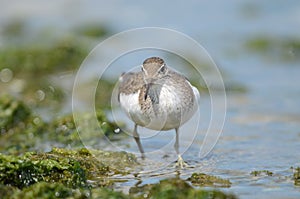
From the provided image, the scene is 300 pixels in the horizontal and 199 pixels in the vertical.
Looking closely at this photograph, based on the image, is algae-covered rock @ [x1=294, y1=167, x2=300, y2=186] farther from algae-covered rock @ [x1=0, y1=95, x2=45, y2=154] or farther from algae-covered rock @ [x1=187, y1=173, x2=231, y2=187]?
algae-covered rock @ [x1=0, y1=95, x2=45, y2=154]

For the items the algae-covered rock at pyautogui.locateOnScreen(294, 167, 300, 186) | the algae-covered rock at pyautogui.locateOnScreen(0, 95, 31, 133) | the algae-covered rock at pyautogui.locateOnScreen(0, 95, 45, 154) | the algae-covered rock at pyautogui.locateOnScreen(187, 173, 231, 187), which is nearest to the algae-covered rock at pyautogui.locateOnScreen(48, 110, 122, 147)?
the algae-covered rock at pyautogui.locateOnScreen(0, 95, 45, 154)

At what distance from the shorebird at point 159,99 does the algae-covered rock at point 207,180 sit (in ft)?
2.72

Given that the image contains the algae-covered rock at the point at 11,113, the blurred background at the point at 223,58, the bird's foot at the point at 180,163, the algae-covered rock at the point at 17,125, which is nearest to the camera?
the bird's foot at the point at 180,163

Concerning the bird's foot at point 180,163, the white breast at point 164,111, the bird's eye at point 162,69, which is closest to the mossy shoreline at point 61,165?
the bird's foot at point 180,163

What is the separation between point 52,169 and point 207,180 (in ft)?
5.62

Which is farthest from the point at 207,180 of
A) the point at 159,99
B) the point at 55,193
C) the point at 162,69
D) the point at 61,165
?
the point at 55,193

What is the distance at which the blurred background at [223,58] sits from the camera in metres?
8.52

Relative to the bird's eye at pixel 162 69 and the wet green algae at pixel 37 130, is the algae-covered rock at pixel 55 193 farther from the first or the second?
the wet green algae at pixel 37 130

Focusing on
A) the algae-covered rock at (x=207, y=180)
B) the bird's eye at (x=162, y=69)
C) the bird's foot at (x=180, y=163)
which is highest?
the bird's eye at (x=162, y=69)

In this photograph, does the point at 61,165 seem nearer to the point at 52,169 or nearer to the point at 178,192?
the point at 52,169

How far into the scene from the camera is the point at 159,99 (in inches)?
292

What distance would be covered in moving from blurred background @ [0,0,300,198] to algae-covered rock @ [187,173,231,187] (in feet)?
0.48

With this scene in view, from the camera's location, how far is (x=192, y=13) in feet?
61.5

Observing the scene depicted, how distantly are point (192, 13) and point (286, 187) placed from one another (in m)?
12.4
